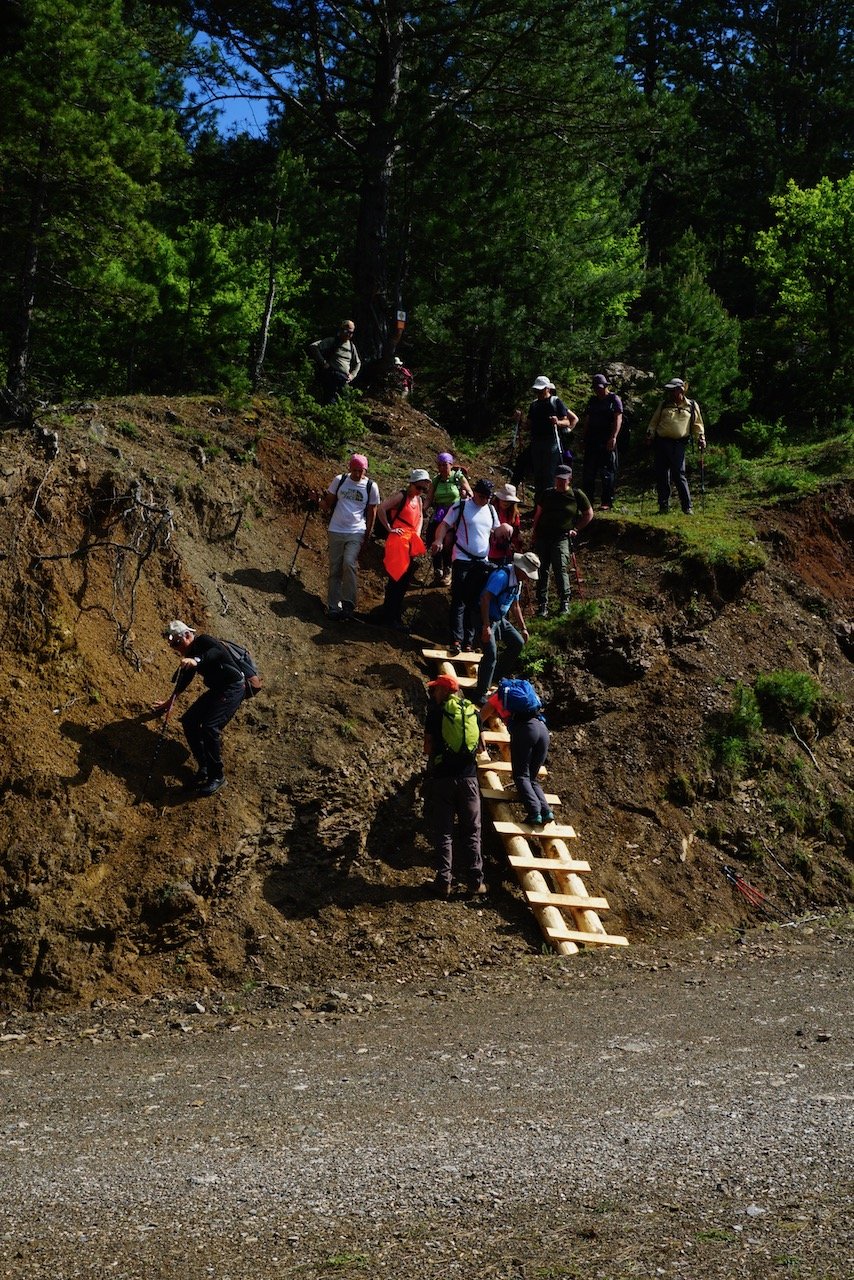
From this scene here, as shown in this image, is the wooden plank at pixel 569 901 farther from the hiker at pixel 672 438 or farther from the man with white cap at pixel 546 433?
the hiker at pixel 672 438

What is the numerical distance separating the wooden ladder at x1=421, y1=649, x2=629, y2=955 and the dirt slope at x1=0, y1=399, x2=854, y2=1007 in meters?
0.30

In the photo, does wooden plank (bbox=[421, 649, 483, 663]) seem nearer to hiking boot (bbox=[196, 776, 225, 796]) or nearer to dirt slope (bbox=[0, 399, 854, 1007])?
dirt slope (bbox=[0, 399, 854, 1007])

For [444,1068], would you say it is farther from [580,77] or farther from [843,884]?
[580,77]

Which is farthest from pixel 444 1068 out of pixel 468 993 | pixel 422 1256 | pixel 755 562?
pixel 755 562

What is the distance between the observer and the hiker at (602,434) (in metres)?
18.2

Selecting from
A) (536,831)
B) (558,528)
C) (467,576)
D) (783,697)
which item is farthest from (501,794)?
(783,697)

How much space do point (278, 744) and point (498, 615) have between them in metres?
2.87

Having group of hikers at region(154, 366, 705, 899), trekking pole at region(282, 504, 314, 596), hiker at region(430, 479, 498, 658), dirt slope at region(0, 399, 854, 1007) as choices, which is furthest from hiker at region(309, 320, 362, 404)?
hiker at region(430, 479, 498, 658)

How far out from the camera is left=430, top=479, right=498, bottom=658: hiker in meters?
14.7

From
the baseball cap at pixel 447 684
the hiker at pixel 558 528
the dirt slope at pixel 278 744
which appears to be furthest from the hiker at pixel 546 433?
the baseball cap at pixel 447 684

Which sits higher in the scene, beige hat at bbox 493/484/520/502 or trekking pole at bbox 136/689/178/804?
beige hat at bbox 493/484/520/502

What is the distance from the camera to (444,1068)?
945 centimetres

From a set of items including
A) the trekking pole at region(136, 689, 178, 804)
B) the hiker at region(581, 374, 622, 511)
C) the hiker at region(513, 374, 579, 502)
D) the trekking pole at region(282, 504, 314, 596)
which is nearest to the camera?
the trekking pole at region(136, 689, 178, 804)

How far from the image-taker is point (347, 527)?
49.9 ft
